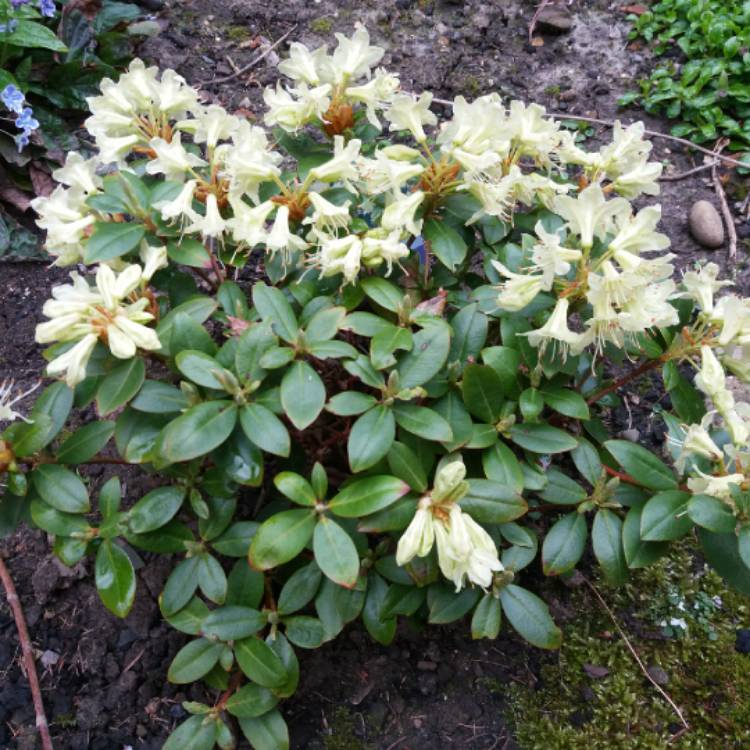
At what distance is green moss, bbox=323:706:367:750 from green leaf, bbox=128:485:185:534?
750 millimetres

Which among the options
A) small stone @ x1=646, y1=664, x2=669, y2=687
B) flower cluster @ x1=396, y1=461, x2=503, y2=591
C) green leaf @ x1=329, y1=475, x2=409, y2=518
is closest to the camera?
flower cluster @ x1=396, y1=461, x2=503, y2=591

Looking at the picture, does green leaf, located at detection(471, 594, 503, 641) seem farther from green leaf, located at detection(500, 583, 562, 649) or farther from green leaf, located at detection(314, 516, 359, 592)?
green leaf, located at detection(314, 516, 359, 592)

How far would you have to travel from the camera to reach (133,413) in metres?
1.72

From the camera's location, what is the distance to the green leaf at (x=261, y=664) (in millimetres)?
1663

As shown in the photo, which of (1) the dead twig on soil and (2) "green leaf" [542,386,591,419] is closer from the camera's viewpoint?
(2) "green leaf" [542,386,591,419]

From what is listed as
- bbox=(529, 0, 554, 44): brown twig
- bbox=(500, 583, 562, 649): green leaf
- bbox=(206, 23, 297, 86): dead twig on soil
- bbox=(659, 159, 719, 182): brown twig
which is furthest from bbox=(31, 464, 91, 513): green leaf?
bbox=(529, 0, 554, 44): brown twig

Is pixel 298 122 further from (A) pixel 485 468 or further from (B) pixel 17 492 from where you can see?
(B) pixel 17 492

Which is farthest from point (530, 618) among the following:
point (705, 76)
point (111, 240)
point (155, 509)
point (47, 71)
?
point (47, 71)

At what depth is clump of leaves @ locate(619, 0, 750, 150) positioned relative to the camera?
3.16m

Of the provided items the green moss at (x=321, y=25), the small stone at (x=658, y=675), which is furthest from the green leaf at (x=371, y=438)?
the green moss at (x=321, y=25)

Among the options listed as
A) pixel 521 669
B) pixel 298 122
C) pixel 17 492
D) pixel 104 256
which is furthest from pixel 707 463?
pixel 17 492

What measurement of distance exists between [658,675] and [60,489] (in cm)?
165

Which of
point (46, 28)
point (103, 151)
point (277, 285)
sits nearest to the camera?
point (103, 151)

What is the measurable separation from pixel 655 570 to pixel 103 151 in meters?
1.92
